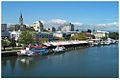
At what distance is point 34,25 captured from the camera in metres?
20.4

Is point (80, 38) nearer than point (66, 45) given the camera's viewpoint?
No

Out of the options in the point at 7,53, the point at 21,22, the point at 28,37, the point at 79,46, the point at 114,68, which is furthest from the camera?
the point at 21,22

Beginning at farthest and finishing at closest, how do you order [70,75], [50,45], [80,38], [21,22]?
[21,22] < [80,38] < [50,45] < [70,75]

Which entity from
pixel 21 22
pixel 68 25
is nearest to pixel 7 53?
pixel 21 22

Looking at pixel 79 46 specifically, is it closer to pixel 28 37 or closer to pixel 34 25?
pixel 28 37

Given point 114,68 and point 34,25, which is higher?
point 34,25

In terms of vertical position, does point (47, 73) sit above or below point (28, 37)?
below

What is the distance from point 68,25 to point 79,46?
15.3 meters

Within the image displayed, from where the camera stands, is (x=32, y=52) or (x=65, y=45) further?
(x=65, y=45)

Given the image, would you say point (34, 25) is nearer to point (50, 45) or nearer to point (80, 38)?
point (80, 38)

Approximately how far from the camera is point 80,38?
12234 mm

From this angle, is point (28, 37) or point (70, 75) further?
point (28, 37)

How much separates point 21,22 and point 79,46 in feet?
23.9

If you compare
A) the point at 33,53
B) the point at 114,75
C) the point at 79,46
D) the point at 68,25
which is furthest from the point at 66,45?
the point at 68,25
